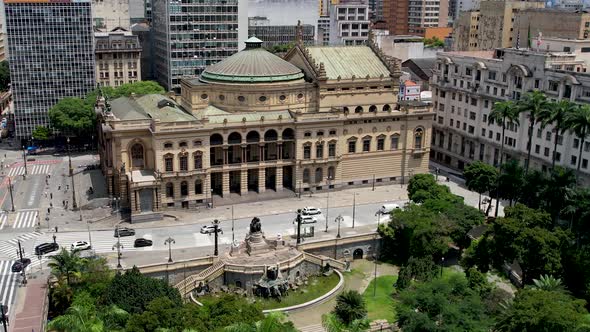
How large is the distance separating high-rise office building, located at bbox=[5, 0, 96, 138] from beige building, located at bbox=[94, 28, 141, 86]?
15.5 metres

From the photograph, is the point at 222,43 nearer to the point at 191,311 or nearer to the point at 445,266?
the point at 445,266

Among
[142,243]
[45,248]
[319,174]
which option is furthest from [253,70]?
[45,248]

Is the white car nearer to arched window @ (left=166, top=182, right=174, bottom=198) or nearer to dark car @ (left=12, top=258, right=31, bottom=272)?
dark car @ (left=12, top=258, right=31, bottom=272)

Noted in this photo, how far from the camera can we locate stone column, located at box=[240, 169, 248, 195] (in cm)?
11612

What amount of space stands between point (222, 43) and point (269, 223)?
295 ft

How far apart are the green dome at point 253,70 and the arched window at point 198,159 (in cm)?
1578

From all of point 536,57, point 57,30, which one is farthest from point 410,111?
point 57,30

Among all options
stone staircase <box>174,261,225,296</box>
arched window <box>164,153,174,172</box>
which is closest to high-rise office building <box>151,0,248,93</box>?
arched window <box>164,153,174,172</box>

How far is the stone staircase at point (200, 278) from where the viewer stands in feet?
272

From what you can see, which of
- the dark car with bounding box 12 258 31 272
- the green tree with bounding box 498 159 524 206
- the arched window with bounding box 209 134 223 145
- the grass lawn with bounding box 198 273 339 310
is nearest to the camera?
the grass lawn with bounding box 198 273 339 310

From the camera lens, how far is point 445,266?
9425cm

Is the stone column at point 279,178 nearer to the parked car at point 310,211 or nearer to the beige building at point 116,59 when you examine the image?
the parked car at point 310,211

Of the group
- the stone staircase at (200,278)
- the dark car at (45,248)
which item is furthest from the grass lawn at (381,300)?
the dark car at (45,248)

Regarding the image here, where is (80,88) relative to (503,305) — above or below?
above
